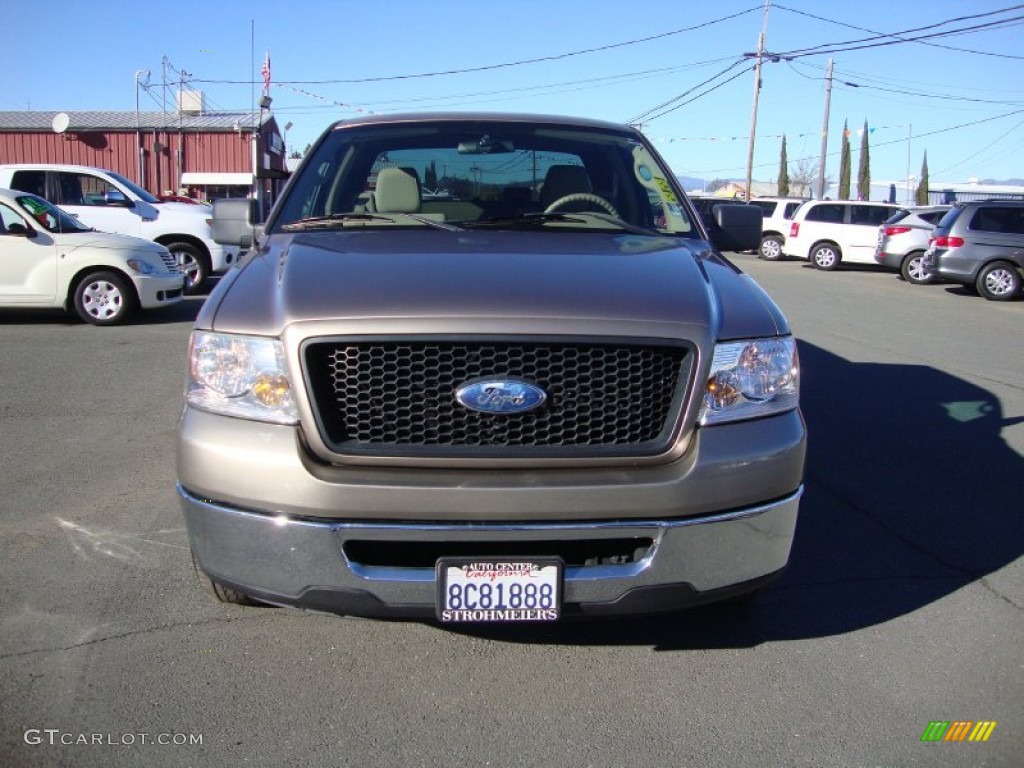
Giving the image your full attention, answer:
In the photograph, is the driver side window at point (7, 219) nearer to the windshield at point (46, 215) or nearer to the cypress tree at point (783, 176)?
the windshield at point (46, 215)

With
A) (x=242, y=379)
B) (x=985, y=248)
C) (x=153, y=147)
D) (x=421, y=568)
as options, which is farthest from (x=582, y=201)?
(x=153, y=147)

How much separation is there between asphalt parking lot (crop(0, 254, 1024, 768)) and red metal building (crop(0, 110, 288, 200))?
103ft

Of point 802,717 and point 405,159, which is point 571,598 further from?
point 405,159

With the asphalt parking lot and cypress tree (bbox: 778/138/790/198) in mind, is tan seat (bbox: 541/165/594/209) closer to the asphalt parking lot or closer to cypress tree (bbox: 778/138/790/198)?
the asphalt parking lot

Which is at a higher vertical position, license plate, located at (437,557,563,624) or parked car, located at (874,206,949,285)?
parked car, located at (874,206,949,285)

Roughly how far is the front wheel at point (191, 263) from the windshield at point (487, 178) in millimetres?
10297

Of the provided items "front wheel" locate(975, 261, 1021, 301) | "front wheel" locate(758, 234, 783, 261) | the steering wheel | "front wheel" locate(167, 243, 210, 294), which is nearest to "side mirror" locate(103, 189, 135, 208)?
"front wheel" locate(167, 243, 210, 294)

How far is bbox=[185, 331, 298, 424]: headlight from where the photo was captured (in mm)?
2652

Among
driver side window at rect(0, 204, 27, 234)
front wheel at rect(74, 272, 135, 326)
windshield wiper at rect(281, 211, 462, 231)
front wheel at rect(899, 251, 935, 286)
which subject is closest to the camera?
windshield wiper at rect(281, 211, 462, 231)

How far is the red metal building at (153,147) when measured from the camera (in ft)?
110

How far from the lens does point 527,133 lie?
448 cm

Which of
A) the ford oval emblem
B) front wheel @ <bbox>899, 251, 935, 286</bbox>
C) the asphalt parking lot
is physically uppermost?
the ford oval emblem

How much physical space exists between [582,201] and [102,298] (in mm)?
8327

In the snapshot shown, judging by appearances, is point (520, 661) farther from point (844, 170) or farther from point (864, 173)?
point (864, 173)
